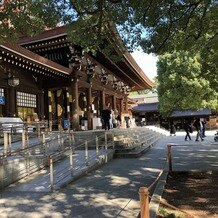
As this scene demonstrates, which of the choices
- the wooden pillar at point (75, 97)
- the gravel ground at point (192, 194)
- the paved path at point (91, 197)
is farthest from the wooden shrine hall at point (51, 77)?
the gravel ground at point (192, 194)

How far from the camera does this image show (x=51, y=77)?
786 inches

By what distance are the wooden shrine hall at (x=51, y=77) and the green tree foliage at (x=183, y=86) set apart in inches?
709

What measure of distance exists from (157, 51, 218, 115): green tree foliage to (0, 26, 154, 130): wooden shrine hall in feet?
59.1

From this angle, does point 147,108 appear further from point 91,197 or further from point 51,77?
point 91,197

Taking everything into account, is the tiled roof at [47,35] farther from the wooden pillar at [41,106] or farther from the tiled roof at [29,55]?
the wooden pillar at [41,106]

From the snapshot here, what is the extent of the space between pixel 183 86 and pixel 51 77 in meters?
27.0

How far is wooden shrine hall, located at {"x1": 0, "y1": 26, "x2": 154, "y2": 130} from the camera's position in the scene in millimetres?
16016

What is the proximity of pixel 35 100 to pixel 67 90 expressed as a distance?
13.0ft

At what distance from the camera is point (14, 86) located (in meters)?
17.0

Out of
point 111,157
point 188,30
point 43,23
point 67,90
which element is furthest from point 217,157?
point 67,90

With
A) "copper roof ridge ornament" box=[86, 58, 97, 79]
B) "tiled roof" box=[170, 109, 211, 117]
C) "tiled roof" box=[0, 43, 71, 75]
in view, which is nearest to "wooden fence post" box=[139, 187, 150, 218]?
"tiled roof" box=[0, 43, 71, 75]

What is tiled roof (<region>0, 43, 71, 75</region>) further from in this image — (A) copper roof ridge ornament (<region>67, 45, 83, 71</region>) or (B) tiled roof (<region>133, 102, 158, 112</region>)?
(B) tiled roof (<region>133, 102, 158, 112</region>)

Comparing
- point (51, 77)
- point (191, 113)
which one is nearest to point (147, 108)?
point (191, 113)

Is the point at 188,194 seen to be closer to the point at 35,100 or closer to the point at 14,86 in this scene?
the point at 14,86
